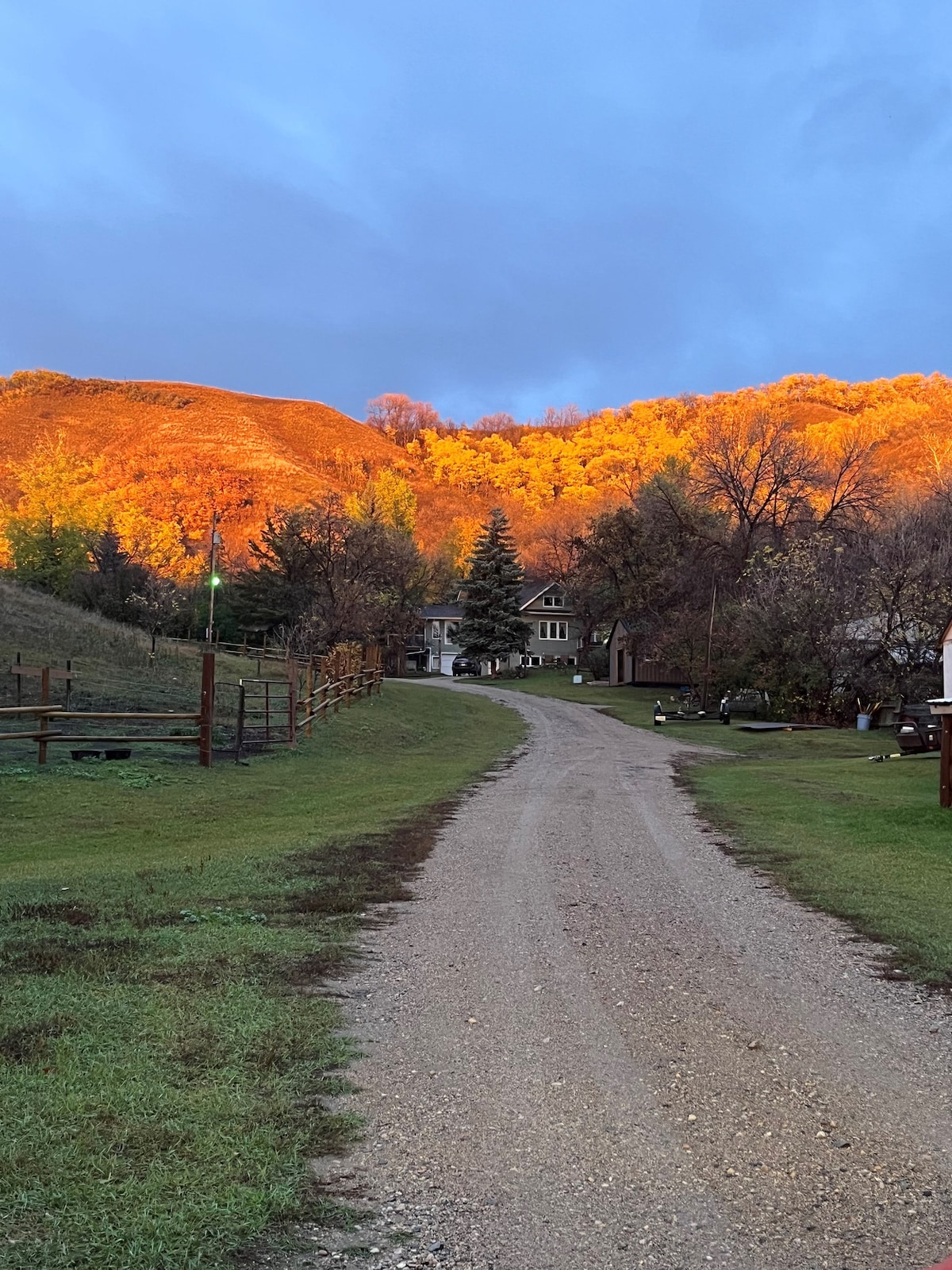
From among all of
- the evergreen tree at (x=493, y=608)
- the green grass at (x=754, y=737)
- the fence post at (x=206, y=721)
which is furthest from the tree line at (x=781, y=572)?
the fence post at (x=206, y=721)

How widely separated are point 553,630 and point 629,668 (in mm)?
20188

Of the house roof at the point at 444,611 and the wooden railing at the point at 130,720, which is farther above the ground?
the house roof at the point at 444,611

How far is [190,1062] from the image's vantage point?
402 centimetres

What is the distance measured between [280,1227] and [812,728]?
109 feet

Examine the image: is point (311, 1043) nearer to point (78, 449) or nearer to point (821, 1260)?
point (821, 1260)

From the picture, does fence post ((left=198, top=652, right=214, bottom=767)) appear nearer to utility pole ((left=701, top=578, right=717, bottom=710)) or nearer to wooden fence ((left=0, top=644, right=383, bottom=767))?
wooden fence ((left=0, top=644, right=383, bottom=767))

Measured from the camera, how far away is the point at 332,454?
572ft

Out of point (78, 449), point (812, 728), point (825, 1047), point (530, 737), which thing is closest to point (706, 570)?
point (812, 728)

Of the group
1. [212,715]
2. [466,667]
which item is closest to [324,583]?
[466,667]

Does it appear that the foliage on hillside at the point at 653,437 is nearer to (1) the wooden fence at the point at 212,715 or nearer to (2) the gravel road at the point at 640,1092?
(1) the wooden fence at the point at 212,715

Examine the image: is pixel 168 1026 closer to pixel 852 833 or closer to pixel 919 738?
pixel 852 833

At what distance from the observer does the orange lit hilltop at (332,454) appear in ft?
301

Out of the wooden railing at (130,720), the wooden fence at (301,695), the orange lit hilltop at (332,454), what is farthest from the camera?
the orange lit hilltop at (332,454)

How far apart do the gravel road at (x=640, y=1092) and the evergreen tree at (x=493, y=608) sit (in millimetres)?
63922
